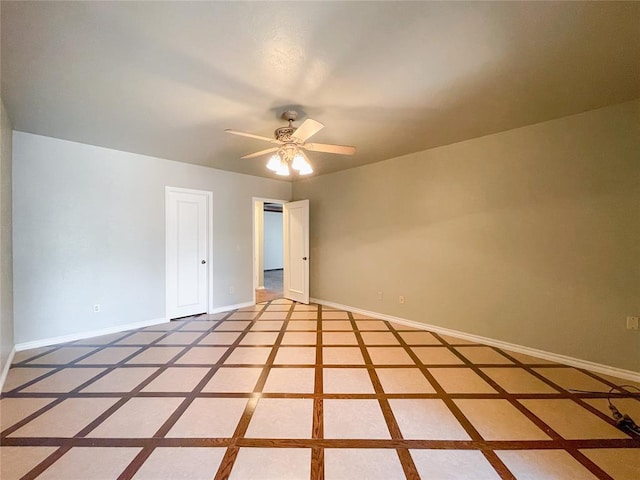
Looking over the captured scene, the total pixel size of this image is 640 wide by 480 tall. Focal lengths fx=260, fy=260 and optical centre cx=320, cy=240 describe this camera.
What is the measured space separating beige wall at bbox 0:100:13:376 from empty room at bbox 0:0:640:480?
0.07m

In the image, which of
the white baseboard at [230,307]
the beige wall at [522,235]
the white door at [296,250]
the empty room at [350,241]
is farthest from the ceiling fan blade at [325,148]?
the white baseboard at [230,307]

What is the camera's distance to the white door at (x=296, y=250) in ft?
17.7

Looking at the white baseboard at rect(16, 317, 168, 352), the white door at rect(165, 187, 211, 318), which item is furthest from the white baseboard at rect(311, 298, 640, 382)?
the white baseboard at rect(16, 317, 168, 352)

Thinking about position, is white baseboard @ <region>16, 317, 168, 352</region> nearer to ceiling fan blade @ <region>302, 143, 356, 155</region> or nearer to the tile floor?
the tile floor

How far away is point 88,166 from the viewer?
357cm

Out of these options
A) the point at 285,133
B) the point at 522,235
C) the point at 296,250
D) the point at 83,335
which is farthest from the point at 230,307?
the point at 522,235

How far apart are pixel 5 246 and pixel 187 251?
2076 mm

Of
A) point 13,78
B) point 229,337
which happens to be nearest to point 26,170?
point 13,78

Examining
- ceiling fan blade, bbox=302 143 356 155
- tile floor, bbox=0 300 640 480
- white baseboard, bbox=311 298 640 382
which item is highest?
ceiling fan blade, bbox=302 143 356 155

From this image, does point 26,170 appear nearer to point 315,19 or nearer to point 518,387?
point 315,19

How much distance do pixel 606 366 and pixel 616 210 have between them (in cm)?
157

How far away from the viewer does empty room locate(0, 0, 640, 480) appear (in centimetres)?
160

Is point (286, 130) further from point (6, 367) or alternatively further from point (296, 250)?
point (6, 367)

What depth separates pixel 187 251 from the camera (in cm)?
455
